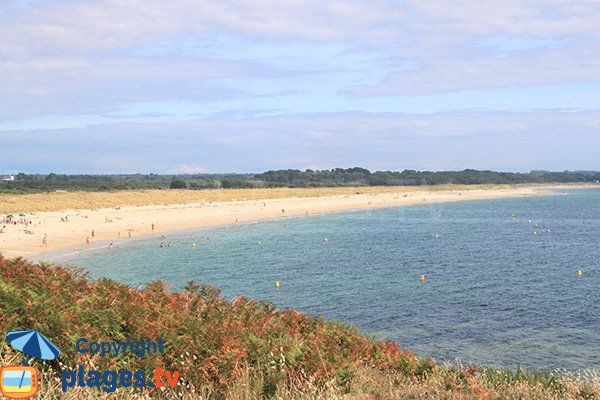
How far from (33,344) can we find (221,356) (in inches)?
87.3

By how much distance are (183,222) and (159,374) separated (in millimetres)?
53992

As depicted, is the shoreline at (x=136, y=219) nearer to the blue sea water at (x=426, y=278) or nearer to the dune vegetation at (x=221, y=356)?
the blue sea water at (x=426, y=278)

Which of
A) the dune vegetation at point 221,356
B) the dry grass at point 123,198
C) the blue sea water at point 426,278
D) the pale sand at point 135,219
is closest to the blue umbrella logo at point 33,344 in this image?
the dune vegetation at point 221,356

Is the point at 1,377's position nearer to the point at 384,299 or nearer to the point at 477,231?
A: the point at 384,299

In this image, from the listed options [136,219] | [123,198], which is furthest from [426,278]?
[123,198]

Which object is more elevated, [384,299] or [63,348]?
[63,348]

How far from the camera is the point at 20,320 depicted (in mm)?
7500

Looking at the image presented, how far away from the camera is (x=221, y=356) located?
24.5 feet

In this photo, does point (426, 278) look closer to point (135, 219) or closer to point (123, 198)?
point (135, 219)

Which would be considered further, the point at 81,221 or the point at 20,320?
the point at 81,221

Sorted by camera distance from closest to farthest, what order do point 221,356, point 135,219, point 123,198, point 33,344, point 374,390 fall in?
point 33,344, point 221,356, point 374,390, point 135,219, point 123,198

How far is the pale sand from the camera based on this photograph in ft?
131

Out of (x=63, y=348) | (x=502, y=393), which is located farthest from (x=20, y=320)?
(x=502, y=393)

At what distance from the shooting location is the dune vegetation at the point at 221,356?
7.19 metres
